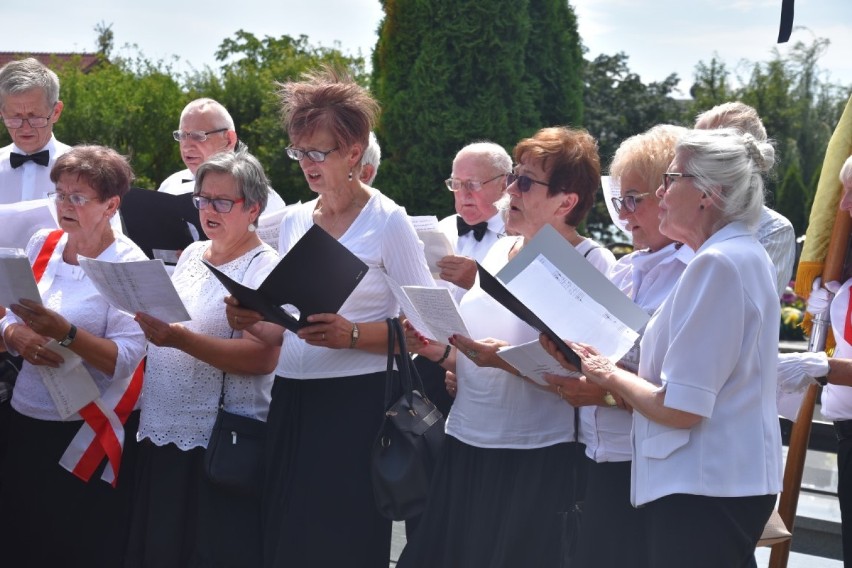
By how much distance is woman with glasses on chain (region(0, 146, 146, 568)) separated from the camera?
449cm

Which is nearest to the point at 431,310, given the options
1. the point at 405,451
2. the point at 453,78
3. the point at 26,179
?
the point at 405,451

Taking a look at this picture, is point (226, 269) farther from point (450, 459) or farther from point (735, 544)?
point (735, 544)

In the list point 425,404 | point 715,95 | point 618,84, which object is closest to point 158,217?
point 425,404

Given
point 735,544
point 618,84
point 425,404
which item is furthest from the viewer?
point 618,84

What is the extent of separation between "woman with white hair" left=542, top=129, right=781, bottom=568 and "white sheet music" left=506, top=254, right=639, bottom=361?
24cm

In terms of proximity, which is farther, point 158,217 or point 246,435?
point 158,217

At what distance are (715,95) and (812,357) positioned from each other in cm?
2740

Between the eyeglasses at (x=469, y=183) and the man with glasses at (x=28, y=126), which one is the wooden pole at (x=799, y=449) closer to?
the eyeglasses at (x=469, y=183)

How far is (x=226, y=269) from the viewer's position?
14.2ft

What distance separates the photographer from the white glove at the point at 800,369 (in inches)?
152

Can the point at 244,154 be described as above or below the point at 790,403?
above

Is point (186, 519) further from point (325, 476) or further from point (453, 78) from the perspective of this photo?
point (453, 78)

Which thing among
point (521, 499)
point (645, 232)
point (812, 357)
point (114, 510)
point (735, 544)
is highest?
point (645, 232)

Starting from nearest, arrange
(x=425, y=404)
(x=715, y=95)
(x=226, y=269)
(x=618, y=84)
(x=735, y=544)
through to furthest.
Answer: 1. (x=735, y=544)
2. (x=425, y=404)
3. (x=226, y=269)
4. (x=618, y=84)
5. (x=715, y=95)
